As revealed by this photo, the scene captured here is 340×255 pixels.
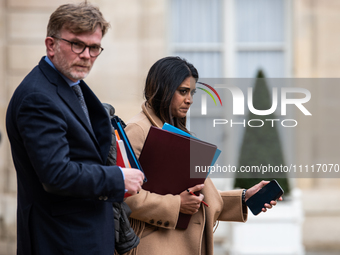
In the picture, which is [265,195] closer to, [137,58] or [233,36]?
[137,58]

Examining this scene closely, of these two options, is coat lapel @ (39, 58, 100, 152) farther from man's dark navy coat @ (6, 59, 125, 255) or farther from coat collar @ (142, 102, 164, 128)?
coat collar @ (142, 102, 164, 128)

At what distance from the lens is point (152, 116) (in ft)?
9.11

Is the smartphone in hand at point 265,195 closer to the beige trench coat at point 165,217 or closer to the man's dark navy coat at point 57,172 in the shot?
the beige trench coat at point 165,217

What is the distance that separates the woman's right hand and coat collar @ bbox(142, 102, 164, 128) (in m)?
0.43

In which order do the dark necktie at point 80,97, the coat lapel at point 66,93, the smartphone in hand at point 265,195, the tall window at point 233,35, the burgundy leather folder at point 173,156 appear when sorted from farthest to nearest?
the tall window at point 233,35, the smartphone in hand at point 265,195, the burgundy leather folder at point 173,156, the dark necktie at point 80,97, the coat lapel at point 66,93

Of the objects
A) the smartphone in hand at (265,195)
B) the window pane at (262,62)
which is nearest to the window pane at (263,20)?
the window pane at (262,62)

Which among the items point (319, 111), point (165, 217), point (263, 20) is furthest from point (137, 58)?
point (165, 217)

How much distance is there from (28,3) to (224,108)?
3.23m

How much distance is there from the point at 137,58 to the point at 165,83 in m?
4.10

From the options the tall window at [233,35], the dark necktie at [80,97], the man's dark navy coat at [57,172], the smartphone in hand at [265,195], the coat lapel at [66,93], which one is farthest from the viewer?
the tall window at [233,35]

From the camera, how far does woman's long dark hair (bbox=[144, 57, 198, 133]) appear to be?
2750 millimetres

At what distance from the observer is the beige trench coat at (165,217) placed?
2520 mm

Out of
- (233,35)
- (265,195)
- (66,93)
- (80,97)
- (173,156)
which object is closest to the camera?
(66,93)

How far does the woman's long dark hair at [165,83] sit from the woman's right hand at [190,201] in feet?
1.51
